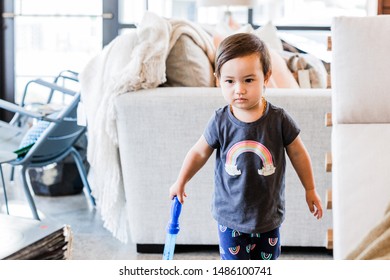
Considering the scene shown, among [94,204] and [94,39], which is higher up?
[94,39]

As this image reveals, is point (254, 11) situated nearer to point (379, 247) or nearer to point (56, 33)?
point (56, 33)

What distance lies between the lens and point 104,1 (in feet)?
13.6

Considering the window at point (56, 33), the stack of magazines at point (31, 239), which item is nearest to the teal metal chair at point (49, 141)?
the stack of magazines at point (31, 239)

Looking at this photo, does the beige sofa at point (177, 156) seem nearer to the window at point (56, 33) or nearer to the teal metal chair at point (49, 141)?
the teal metal chair at point (49, 141)

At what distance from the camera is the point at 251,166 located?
1.02 metres

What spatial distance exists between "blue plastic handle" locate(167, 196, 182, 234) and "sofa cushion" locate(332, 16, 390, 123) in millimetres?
322

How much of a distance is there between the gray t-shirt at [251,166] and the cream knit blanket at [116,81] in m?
0.72

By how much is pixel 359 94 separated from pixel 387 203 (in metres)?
0.17

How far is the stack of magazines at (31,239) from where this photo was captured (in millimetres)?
681

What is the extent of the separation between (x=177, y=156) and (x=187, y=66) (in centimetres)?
21

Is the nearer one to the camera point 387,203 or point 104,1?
point 387,203

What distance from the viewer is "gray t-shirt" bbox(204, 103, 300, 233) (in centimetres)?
102
